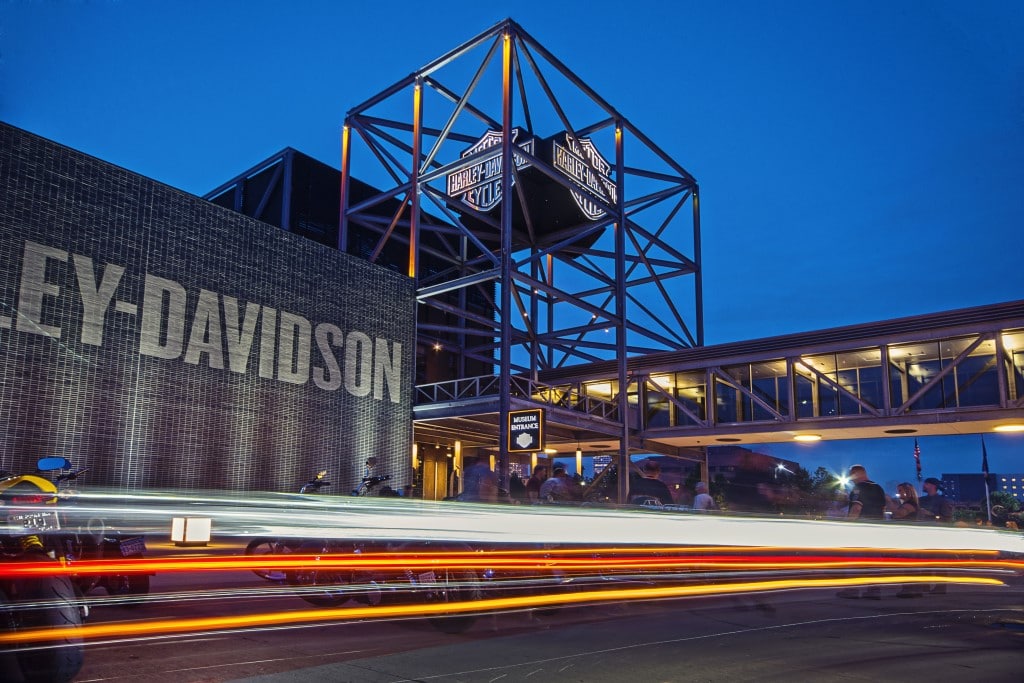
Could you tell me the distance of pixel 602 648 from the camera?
7320mm

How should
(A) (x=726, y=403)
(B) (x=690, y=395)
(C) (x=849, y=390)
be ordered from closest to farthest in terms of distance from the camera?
(C) (x=849, y=390)
(A) (x=726, y=403)
(B) (x=690, y=395)

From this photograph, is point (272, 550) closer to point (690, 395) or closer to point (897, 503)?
point (897, 503)

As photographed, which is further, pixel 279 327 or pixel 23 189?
pixel 279 327

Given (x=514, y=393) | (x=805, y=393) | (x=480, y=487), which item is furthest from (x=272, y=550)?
(x=805, y=393)

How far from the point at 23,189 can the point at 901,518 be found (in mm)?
16455

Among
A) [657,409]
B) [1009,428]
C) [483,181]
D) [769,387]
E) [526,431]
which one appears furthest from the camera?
[657,409]

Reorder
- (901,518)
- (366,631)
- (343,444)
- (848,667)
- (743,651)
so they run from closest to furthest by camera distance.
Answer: (848,667)
(743,651)
(366,631)
(901,518)
(343,444)

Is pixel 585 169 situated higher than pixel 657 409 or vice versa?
pixel 585 169

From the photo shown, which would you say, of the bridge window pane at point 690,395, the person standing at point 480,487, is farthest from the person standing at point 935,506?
the bridge window pane at point 690,395

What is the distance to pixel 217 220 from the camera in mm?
17750

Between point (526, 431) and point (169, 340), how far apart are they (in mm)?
8943

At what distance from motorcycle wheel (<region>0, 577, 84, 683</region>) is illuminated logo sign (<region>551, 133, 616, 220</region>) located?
24215 mm

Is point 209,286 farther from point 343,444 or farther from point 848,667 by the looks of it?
point 848,667

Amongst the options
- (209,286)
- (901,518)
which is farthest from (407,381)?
(901,518)
